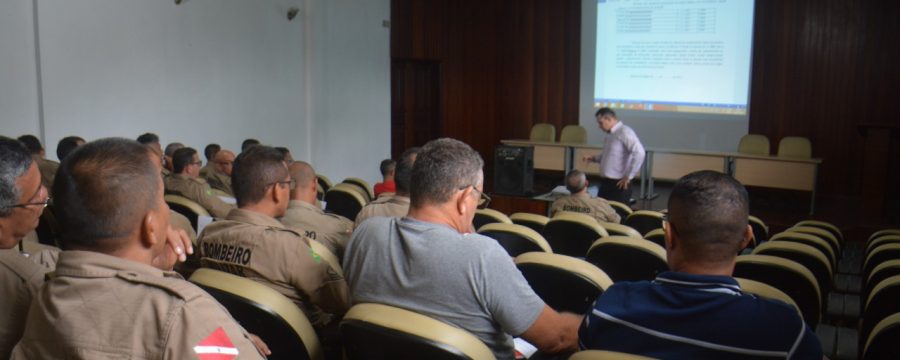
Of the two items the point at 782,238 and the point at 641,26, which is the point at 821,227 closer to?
the point at 782,238

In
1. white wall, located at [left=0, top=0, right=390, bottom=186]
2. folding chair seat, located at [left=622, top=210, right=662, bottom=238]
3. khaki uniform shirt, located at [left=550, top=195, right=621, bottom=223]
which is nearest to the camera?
folding chair seat, located at [left=622, top=210, right=662, bottom=238]

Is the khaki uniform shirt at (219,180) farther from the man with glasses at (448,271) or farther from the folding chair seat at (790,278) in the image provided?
the folding chair seat at (790,278)

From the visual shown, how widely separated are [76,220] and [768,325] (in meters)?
1.49

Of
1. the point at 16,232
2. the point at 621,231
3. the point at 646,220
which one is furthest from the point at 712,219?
the point at 646,220

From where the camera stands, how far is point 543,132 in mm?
11820

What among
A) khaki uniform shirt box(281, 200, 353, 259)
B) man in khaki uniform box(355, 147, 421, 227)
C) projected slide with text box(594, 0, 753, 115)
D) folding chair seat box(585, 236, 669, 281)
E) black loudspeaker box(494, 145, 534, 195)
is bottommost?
black loudspeaker box(494, 145, 534, 195)

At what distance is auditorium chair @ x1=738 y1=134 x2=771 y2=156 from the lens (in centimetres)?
984

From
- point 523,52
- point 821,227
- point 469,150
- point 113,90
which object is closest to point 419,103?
point 523,52

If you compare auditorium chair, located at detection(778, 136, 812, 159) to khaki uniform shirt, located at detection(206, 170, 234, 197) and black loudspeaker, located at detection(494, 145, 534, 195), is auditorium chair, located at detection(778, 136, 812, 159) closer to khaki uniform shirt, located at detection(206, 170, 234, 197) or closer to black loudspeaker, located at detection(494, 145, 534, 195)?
black loudspeaker, located at detection(494, 145, 534, 195)

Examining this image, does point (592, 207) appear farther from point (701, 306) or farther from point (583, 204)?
point (701, 306)

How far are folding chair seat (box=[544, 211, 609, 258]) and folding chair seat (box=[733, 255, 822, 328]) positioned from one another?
105 cm

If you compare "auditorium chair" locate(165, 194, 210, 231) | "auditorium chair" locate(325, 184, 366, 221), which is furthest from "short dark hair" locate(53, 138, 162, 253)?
"auditorium chair" locate(325, 184, 366, 221)

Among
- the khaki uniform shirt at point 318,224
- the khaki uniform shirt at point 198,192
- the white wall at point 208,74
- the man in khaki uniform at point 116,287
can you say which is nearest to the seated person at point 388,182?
the khaki uniform shirt at point 198,192

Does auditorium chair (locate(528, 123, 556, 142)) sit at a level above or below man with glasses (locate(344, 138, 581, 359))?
below
